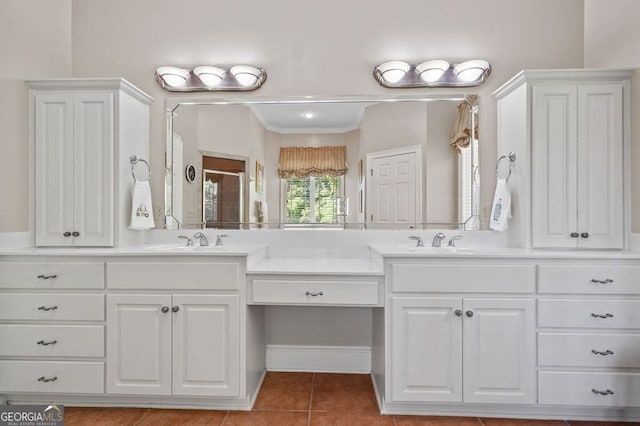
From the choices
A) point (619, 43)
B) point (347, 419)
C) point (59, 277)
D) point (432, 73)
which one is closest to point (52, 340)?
point (59, 277)

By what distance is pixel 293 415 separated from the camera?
74.8 inches

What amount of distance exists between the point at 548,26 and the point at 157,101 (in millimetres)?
2726

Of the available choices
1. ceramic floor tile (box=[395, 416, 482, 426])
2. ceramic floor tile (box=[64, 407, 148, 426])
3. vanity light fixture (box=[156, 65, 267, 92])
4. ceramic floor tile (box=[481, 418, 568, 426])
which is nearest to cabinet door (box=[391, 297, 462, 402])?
ceramic floor tile (box=[395, 416, 482, 426])

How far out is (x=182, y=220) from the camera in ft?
8.15

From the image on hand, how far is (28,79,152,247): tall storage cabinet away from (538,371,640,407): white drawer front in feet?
8.37

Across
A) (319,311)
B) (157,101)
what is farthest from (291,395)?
(157,101)

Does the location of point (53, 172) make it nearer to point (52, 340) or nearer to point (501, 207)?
point (52, 340)

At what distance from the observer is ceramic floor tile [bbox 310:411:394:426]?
1.82 metres

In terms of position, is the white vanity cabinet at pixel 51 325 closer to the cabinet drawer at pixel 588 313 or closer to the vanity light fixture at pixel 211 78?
the vanity light fixture at pixel 211 78

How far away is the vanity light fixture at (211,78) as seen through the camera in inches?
94.7

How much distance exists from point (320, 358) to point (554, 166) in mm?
1880

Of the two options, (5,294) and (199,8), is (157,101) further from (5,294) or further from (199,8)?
(5,294)

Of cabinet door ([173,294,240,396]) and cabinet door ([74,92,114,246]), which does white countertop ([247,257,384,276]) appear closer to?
cabinet door ([173,294,240,396])

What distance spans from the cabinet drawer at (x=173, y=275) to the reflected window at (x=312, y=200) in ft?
2.32
